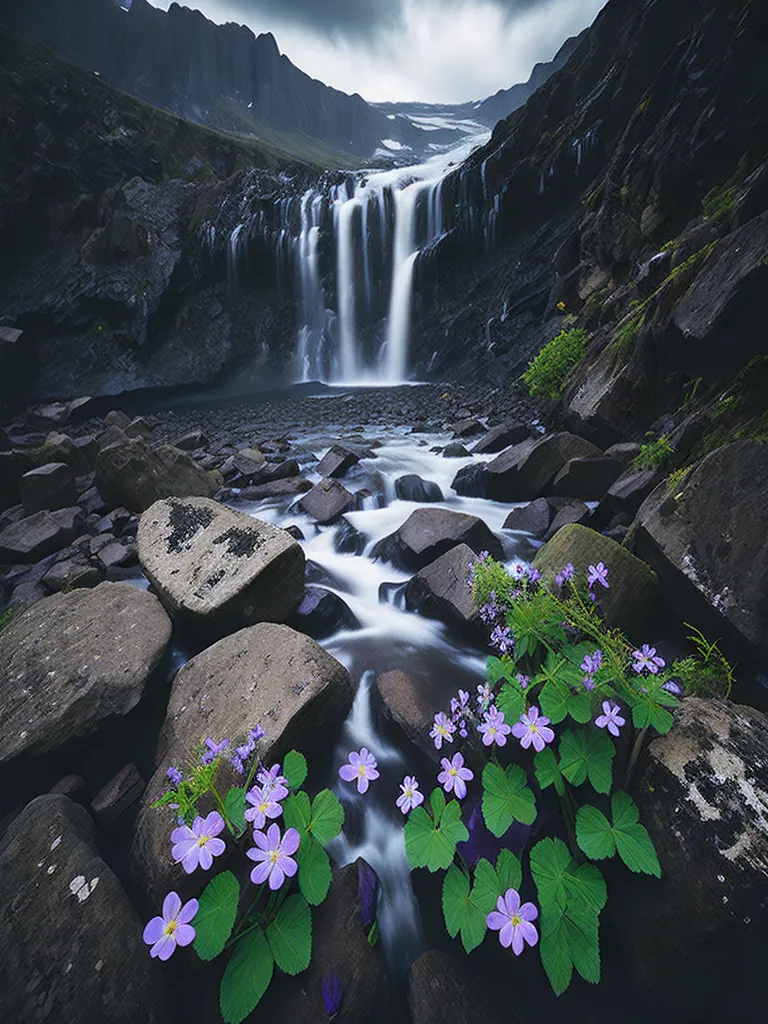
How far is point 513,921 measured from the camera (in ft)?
4.91

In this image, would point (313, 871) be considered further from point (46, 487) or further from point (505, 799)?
point (46, 487)

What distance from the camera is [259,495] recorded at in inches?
285

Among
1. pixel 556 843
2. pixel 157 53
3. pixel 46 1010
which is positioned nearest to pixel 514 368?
pixel 556 843

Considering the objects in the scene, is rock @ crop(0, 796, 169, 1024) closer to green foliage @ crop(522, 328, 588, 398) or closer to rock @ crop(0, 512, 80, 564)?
rock @ crop(0, 512, 80, 564)

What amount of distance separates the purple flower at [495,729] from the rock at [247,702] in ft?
3.45

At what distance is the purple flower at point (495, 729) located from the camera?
1.87 m

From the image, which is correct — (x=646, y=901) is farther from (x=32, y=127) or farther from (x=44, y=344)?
(x=32, y=127)

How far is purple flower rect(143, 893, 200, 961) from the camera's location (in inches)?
52.4

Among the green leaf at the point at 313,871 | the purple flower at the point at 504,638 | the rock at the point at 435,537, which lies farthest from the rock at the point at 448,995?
the rock at the point at 435,537

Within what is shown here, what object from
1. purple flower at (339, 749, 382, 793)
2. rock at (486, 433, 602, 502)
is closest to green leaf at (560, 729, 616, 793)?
purple flower at (339, 749, 382, 793)

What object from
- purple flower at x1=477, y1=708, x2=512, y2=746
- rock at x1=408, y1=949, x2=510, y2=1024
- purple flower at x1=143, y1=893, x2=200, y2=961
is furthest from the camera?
purple flower at x1=477, y1=708, x2=512, y2=746

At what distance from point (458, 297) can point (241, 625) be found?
72.3 ft

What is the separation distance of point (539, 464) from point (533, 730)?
4601 millimetres

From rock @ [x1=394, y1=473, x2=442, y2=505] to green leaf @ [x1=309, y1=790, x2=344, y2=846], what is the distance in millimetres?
5105
